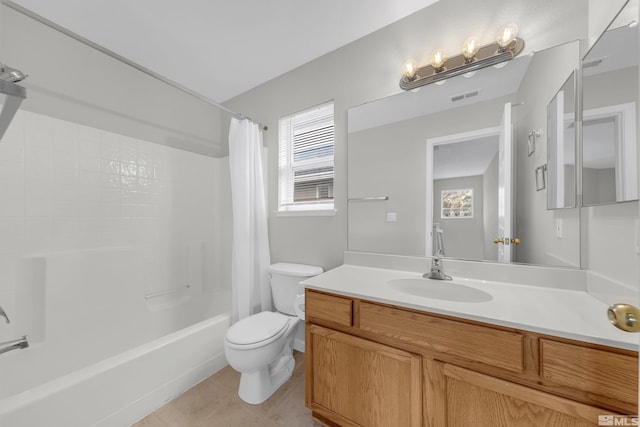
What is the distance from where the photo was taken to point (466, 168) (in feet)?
4.24

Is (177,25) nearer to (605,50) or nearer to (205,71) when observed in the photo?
(205,71)

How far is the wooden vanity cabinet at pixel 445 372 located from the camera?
67 centimetres

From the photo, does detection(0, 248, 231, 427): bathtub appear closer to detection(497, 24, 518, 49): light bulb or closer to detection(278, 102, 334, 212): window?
detection(278, 102, 334, 212): window

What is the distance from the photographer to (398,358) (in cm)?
96

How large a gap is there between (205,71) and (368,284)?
2.24 meters

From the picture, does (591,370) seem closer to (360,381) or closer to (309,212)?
(360,381)

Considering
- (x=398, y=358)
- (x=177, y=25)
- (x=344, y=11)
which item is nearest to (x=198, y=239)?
(x=177, y=25)

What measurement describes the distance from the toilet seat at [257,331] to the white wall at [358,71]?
1.71 feet

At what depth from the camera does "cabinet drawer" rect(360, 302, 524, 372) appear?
76cm

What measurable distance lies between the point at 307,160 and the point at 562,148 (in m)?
1.57

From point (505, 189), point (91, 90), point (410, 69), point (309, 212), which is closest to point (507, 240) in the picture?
point (505, 189)

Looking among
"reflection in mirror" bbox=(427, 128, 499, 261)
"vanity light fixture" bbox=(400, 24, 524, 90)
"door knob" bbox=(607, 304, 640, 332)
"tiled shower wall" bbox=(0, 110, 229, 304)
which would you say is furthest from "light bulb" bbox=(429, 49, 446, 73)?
"tiled shower wall" bbox=(0, 110, 229, 304)

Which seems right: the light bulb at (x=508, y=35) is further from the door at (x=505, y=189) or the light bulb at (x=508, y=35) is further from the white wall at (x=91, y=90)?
the white wall at (x=91, y=90)

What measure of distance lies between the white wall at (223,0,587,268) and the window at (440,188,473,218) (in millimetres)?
680
